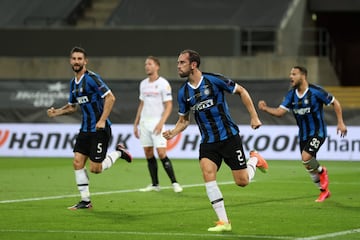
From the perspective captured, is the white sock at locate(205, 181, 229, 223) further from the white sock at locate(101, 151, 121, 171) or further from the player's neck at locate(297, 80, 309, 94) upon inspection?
the player's neck at locate(297, 80, 309, 94)

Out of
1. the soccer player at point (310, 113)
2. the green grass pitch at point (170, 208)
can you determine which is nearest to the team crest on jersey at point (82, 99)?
the green grass pitch at point (170, 208)

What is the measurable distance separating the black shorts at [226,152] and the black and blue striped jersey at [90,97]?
8.75 feet

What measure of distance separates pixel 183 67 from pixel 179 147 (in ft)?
48.2

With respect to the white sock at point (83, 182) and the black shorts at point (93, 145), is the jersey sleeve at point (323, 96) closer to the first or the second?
the black shorts at point (93, 145)

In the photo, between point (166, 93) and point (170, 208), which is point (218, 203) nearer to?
point (170, 208)

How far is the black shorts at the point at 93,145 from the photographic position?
15.3 m

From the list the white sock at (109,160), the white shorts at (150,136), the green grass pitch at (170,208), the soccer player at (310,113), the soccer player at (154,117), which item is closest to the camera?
the green grass pitch at (170,208)

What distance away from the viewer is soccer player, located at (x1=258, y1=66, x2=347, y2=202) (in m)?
16.5

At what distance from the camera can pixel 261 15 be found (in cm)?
3666

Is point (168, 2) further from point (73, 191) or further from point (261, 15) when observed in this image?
point (73, 191)

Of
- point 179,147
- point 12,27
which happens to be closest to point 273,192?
point 179,147

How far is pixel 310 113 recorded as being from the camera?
54.2ft

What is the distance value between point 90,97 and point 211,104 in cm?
277

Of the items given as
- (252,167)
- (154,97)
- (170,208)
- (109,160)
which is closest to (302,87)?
(252,167)
